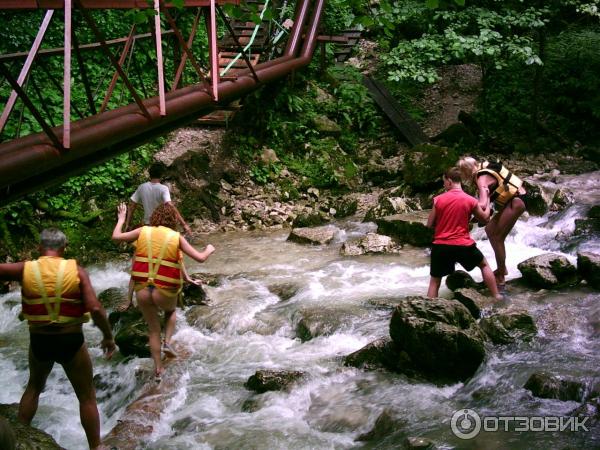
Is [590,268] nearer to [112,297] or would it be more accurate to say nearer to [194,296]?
[194,296]

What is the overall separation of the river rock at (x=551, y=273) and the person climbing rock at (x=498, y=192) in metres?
0.45

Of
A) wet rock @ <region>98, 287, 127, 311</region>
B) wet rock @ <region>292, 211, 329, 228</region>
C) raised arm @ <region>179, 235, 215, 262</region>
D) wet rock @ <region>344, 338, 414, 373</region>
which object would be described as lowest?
wet rock @ <region>98, 287, 127, 311</region>

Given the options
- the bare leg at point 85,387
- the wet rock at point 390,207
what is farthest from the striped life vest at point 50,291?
the wet rock at point 390,207

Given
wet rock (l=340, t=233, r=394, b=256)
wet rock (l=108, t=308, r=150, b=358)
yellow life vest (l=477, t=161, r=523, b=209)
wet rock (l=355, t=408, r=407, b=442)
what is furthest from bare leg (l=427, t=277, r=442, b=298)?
wet rock (l=108, t=308, r=150, b=358)

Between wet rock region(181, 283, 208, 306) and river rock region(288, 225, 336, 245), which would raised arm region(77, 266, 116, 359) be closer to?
wet rock region(181, 283, 208, 306)

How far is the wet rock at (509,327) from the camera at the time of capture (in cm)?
587

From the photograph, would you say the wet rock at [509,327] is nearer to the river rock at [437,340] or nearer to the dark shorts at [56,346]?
the river rock at [437,340]

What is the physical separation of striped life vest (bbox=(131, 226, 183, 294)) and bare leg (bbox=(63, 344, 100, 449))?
4.07 ft

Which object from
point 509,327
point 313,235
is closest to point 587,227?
point 509,327

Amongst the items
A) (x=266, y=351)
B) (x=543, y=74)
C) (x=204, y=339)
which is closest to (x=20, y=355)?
(x=204, y=339)

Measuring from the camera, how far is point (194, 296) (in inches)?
305

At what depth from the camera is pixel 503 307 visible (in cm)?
657

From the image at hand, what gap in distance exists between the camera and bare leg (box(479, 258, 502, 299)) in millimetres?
6524

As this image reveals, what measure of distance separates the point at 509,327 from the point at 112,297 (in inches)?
206
